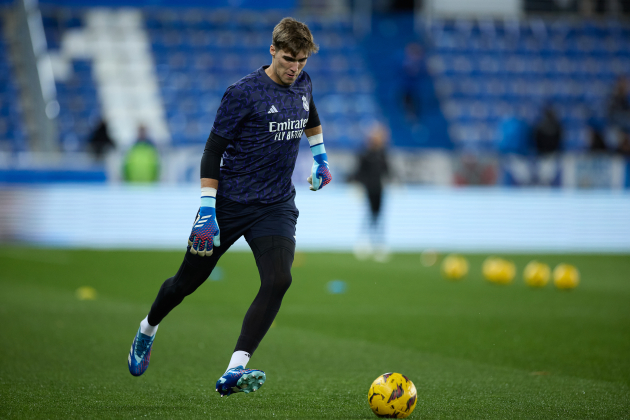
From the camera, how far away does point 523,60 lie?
26.7 meters

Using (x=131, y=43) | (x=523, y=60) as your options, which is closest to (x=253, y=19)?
(x=131, y=43)

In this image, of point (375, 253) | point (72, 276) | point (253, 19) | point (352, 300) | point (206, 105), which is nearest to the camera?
point (352, 300)

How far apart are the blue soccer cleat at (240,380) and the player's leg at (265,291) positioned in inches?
3.8

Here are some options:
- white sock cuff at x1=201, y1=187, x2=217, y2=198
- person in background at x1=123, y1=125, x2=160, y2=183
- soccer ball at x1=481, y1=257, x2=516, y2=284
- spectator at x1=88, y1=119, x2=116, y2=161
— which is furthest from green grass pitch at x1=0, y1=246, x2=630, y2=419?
spectator at x1=88, y1=119, x2=116, y2=161

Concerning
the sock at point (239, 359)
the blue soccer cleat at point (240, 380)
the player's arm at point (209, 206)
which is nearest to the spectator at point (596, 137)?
the player's arm at point (209, 206)

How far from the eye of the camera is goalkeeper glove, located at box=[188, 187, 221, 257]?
4996 millimetres

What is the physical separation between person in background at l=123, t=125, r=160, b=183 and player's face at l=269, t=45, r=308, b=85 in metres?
13.1

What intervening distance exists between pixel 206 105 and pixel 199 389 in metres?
A: 18.8

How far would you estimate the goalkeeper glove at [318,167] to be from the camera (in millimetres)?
5695

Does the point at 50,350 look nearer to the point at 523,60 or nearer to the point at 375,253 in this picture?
the point at 375,253

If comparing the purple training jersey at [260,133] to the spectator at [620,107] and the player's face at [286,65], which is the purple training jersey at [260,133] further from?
the spectator at [620,107]

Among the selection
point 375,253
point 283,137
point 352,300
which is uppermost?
point 283,137

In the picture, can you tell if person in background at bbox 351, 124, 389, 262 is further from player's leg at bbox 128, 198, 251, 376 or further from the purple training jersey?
the purple training jersey

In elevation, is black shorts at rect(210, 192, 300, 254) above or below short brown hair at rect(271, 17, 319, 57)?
below
